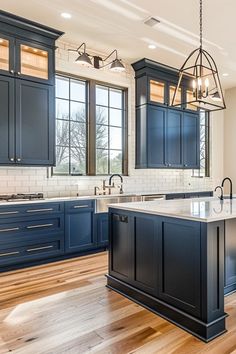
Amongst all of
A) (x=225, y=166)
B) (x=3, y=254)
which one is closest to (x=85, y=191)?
(x=3, y=254)

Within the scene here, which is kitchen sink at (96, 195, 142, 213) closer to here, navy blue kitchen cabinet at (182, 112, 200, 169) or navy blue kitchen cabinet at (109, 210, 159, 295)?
navy blue kitchen cabinet at (109, 210, 159, 295)

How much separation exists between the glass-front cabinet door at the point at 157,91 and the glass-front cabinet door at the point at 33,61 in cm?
212

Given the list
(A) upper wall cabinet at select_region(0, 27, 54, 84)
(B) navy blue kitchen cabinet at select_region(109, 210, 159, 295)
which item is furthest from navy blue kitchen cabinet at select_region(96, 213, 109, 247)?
(A) upper wall cabinet at select_region(0, 27, 54, 84)

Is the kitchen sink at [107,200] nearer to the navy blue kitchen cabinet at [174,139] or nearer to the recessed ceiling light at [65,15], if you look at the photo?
the navy blue kitchen cabinet at [174,139]

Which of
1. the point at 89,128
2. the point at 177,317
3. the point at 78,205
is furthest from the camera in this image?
the point at 89,128

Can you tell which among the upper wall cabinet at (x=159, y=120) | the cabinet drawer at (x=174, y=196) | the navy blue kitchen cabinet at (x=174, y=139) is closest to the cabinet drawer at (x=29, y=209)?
the upper wall cabinet at (x=159, y=120)

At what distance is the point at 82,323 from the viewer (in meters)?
2.36

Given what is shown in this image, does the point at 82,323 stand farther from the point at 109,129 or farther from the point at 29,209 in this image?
the point at 109,129

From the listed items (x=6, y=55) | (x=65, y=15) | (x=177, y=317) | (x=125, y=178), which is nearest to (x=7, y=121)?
(x=6, y=55)

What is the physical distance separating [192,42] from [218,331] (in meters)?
4.17

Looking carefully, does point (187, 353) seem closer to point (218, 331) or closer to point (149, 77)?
point (218, 331)

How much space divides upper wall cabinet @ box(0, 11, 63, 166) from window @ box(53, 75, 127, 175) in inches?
23.7

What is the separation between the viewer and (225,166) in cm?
730

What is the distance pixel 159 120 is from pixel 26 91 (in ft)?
8.72
